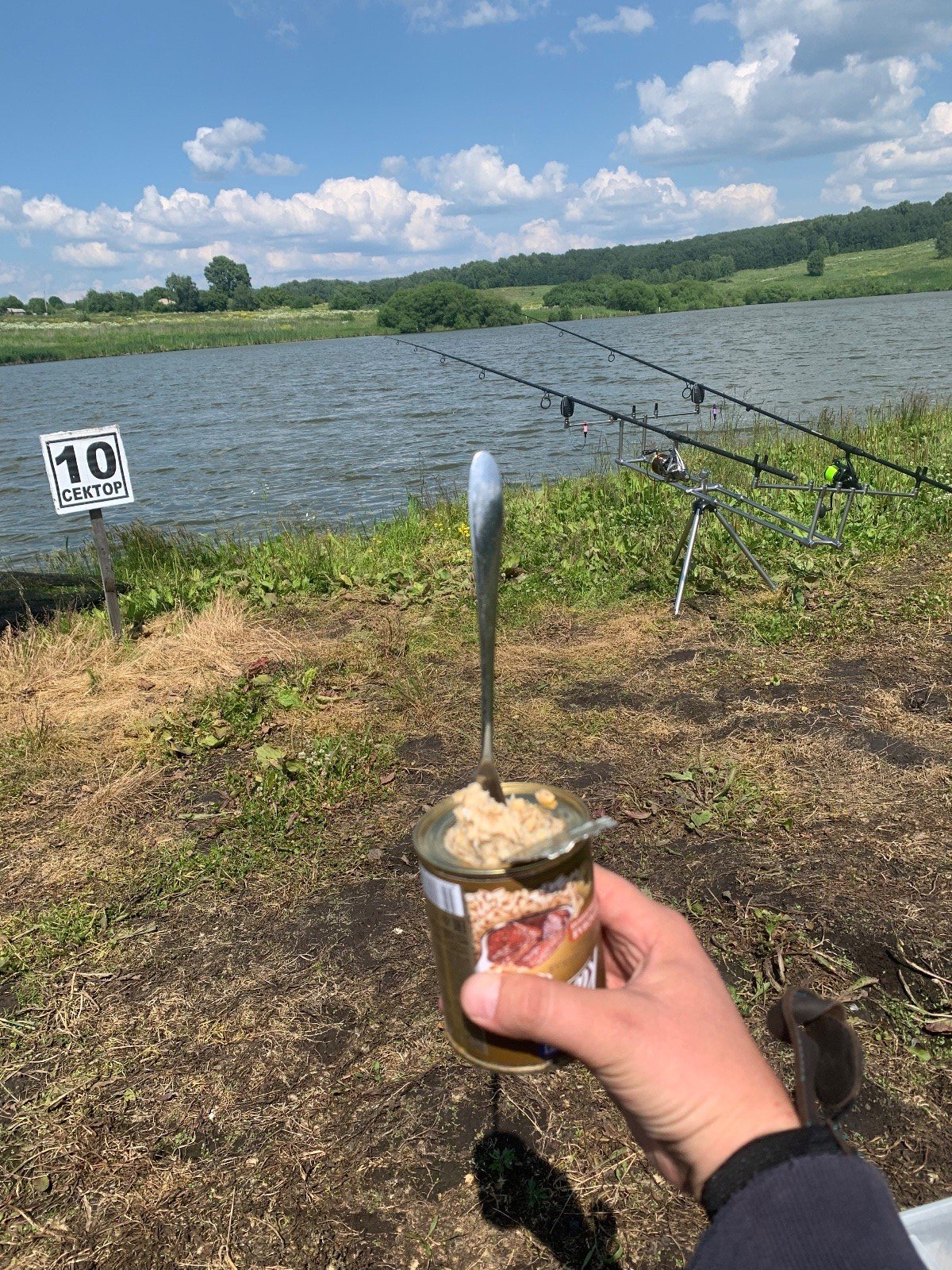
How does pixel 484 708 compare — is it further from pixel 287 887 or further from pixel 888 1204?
pixel 287 887

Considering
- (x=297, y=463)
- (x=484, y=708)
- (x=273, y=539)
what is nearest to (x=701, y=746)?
(x=484, y=708)

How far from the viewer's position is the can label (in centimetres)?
117

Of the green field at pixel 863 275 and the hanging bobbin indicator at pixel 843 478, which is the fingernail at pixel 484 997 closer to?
the hanging bobbin indicator at pixel 843 478

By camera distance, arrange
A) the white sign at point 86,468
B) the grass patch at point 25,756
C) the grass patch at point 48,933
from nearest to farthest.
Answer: the grass patch at point 48,933, the grass patch at point 25,756, the white sign at point 86,468

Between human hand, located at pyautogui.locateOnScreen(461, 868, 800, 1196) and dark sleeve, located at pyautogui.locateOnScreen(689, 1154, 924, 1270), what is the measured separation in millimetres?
122

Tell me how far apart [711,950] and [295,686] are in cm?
323

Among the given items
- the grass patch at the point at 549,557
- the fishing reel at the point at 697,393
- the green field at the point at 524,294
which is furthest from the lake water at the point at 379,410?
the green field at the point at 524,294

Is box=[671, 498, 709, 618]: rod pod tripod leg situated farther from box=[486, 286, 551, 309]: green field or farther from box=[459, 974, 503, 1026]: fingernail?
box=[486, 286, 551, 309]: green field

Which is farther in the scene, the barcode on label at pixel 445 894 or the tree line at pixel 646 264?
the tree line at pixel 646 264

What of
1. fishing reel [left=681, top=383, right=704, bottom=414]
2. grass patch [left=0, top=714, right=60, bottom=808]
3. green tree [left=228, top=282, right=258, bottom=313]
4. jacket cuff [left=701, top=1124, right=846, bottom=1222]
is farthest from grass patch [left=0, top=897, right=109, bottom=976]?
green tree [left=228, top=282, right=258, bottom=313]

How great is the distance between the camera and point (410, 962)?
10.2ft

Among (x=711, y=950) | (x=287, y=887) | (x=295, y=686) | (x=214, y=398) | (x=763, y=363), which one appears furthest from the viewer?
(x=214, y=398)

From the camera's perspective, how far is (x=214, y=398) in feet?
109

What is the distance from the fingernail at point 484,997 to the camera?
1184 millimetres
